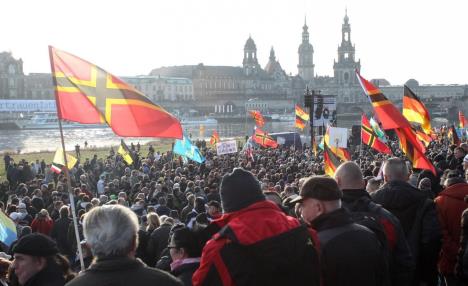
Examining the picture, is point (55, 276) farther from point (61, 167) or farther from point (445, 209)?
point (61, 167)

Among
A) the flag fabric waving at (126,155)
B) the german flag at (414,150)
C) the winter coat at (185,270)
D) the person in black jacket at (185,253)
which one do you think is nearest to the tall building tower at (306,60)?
the flag fabric waving at (126,155)

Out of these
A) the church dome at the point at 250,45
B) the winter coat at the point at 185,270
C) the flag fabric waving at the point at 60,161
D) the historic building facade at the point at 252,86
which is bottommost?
the flag fabric waving at the point at 60,161

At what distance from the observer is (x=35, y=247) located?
3.27m

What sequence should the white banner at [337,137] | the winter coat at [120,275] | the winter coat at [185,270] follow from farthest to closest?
the white banner at [337,137], the winter coat at [185,270], the winter coat at [120,275]

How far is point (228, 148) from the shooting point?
19.9m

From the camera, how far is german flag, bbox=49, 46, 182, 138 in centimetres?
549

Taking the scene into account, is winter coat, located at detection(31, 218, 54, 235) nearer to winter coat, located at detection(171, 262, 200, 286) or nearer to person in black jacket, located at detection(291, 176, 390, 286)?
winter coat, located at detection(171, 262, 200, 286)

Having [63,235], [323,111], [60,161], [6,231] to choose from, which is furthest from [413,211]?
[323,111]

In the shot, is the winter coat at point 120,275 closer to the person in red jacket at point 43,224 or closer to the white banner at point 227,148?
the person in red jacket at point 43,224

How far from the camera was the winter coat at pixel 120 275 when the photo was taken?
2525mm

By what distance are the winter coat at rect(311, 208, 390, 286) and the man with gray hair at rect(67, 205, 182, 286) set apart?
102 cm

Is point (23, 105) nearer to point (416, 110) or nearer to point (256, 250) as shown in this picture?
point (416, 110)

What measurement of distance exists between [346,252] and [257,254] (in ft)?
2.27

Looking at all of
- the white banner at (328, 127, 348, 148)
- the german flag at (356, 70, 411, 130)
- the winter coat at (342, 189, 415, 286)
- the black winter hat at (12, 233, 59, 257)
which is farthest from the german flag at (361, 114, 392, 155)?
the black winter hat at (12, 233, 59, 257)
